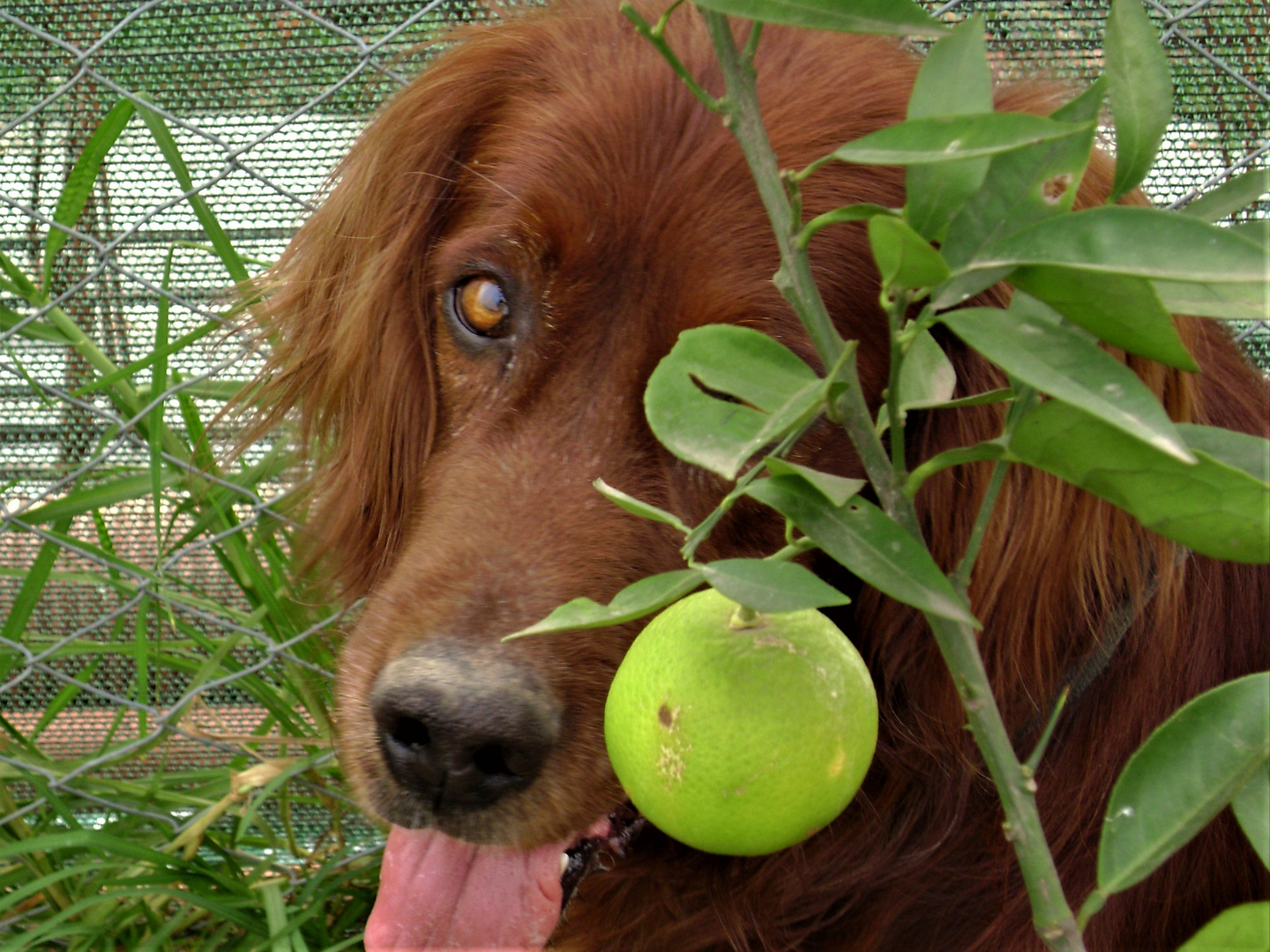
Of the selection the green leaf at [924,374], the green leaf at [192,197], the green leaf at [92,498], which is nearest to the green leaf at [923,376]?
the green leaf at [924,374]

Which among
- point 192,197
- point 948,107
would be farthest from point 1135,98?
point 192,197

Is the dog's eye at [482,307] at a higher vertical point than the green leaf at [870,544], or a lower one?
lower

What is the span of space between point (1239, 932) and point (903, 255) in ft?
1.37

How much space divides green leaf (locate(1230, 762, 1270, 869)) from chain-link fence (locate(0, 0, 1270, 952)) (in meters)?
1.57

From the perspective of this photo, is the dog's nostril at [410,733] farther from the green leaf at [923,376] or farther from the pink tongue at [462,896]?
the green leaf at [923,376]

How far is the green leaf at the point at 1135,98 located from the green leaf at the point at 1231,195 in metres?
0.08

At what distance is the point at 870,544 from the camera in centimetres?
62

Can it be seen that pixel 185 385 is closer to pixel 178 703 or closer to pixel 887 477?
pixel 178 703

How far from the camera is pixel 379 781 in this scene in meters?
1.38

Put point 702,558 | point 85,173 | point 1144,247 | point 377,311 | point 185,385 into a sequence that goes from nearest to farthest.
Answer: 1. point 1144,247
2. point 702,558
3. point 377,311
4. point 85,173
5. point 185,385

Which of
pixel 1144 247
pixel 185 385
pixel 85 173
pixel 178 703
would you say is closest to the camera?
pixel 1144 247

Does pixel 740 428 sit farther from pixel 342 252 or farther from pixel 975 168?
pixel 342 252

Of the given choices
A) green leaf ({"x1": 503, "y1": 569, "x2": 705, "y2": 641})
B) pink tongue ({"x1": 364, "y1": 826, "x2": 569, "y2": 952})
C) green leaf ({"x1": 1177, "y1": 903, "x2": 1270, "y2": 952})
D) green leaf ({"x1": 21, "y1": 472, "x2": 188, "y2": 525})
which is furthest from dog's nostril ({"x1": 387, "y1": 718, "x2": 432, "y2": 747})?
green leaf ({"x1": 21, "y1": 472, "x2": 188, "y2": 525})

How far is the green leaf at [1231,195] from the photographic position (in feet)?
2.31
